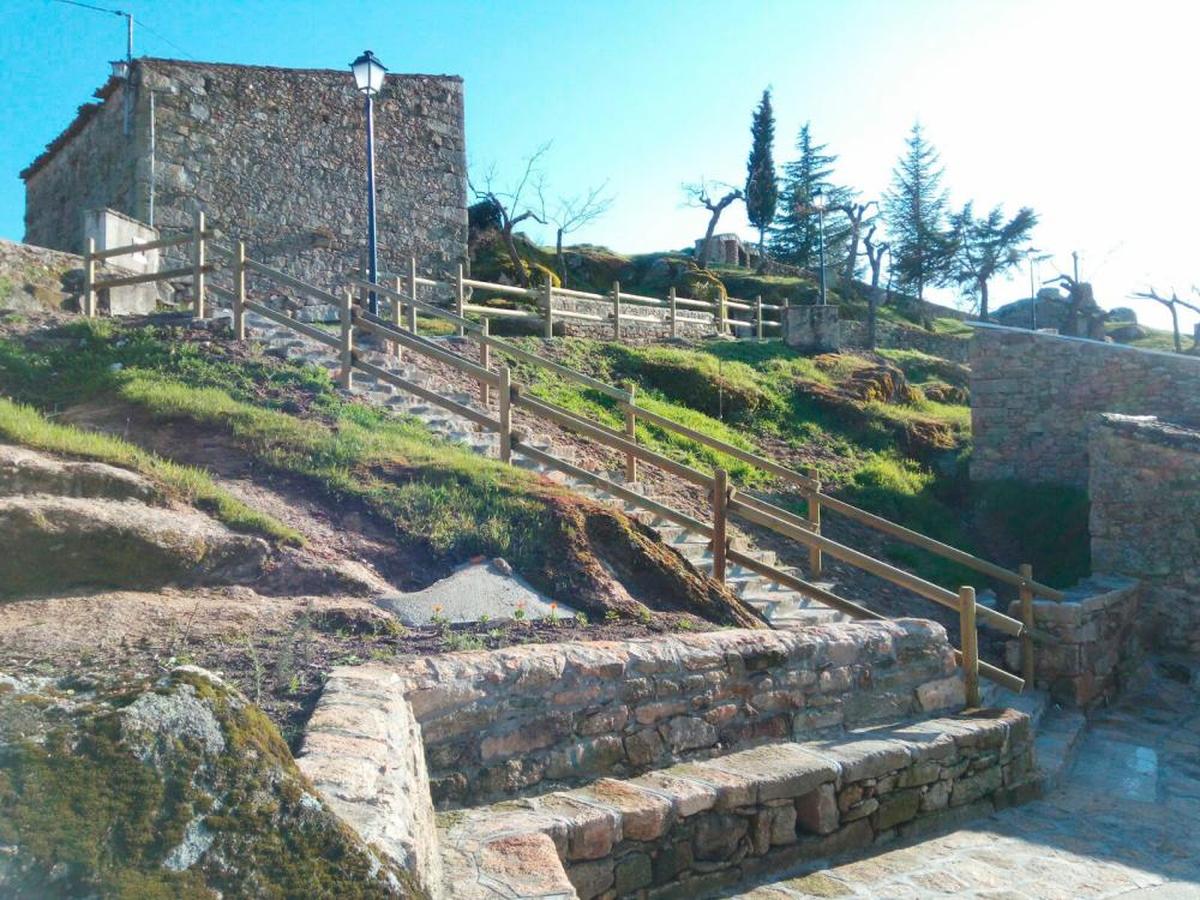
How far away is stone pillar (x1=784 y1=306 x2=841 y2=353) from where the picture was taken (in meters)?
21.2

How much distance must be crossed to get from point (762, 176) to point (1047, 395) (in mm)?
37946

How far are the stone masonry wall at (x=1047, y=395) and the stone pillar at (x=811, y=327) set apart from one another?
553cm

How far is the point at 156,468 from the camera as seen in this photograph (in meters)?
6.71

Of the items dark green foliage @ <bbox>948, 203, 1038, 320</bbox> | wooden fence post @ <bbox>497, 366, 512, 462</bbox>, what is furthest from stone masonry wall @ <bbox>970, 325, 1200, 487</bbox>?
dark green foliage @ <bbox>948, 203, 1038, 320</bbox>

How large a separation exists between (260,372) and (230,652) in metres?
6.16

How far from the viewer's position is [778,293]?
3612 centimetres

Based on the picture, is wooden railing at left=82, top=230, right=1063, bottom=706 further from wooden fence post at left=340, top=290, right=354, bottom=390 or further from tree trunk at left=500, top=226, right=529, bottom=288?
tree trunk at left=500, top=226, right=529, bottom=288

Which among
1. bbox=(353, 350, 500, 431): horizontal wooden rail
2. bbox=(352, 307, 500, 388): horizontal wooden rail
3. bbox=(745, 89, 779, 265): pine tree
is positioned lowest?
bbox=(353, 350, 500, 431): horizontal wooden rail

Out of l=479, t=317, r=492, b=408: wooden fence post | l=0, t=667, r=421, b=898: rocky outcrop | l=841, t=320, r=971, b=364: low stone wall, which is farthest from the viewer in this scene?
l=841, t=320, r=971, b=364: low stone wall

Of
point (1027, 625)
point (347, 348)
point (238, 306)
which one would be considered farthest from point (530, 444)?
point (1027, 625)

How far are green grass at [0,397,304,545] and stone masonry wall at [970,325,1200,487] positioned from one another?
11.9 m

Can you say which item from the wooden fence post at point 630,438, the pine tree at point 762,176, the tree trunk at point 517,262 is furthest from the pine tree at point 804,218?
the wooden fence post at point 630,438

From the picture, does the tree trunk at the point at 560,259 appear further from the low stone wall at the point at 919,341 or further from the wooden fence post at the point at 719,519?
the wooden fence post at the point at 719,519

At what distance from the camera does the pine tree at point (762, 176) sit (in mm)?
49562
